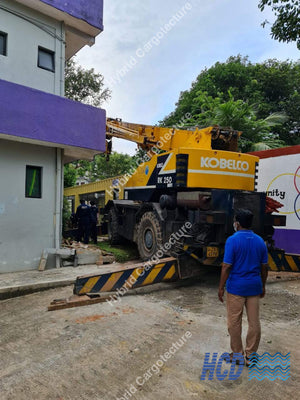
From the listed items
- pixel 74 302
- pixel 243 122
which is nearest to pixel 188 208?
pixel 74 302

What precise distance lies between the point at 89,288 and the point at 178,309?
5.17 feet

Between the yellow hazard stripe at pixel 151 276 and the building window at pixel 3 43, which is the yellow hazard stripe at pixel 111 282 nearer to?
the yellow hazard stripe at pixel 151 276

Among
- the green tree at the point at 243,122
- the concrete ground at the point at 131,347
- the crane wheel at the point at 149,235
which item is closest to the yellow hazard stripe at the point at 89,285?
the concrete ground at the point at 131,347

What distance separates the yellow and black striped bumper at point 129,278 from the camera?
17.5 ft

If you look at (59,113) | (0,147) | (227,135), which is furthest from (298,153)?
(0,147)

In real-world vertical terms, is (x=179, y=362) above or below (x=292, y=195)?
below

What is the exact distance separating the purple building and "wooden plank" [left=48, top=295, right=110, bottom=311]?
3248 millimetres

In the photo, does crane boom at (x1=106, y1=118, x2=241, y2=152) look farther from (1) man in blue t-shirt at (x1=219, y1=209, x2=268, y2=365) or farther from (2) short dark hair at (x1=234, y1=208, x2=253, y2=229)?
(1) man in blue t-shirt at (x1=219, y1=209, x2=268, y2=365)

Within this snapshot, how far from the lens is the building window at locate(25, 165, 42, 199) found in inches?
320

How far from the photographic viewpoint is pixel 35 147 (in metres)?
8.16

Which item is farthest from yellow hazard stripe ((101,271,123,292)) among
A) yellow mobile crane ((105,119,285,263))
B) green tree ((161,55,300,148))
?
green tree ((161,55,300,148))

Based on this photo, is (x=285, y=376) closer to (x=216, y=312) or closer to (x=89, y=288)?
(x=216, y=312)

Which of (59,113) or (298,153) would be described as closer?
(59,113)

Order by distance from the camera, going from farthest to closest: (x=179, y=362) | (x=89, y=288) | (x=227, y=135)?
(x=227, y=135), (x=89, y=288), (x=179, y=362)
